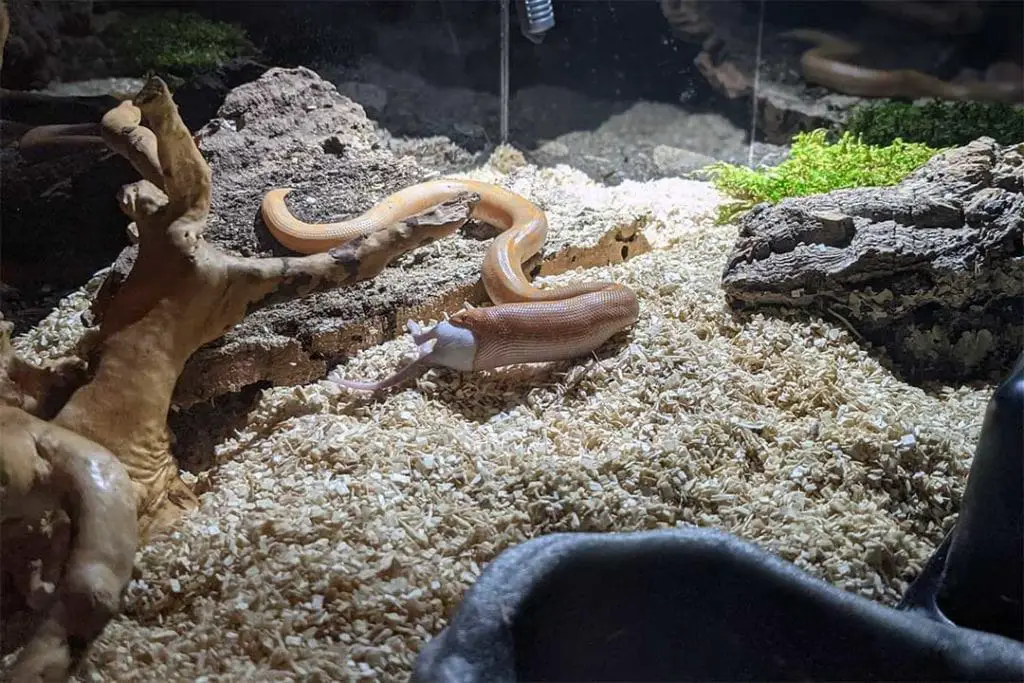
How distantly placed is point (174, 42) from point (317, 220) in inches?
61.6

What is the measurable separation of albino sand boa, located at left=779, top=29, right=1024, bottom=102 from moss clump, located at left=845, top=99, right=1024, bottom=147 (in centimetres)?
24

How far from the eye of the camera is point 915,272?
2.65m

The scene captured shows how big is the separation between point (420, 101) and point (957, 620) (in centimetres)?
352

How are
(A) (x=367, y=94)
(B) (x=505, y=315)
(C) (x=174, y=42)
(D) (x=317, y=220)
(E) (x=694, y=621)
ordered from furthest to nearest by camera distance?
(A) (x=367, y=94)
(C) (x=174, y=42)
(D) (x=317, y=220)
(B) (x=505, y=315)
(E) (x=694, y=621)

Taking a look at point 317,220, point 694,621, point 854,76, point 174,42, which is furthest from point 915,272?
point 174,42

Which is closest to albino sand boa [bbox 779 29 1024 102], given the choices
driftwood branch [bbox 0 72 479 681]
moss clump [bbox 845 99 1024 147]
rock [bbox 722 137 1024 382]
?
moss clump [bbox 845 99 1024 147]

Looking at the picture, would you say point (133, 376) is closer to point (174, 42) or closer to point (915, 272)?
point (915, 272)

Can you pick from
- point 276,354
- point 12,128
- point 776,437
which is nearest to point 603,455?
point 776,437

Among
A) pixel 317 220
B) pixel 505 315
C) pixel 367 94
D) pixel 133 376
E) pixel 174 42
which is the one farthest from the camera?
pixel 367 94

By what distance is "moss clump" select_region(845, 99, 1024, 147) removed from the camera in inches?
168

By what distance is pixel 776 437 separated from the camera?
2193 mm

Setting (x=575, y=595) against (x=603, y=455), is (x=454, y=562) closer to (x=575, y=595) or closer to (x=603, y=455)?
(x=575, y=595)

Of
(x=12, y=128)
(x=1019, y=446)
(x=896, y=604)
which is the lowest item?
(x=896, y=604)

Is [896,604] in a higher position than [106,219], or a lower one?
lower
